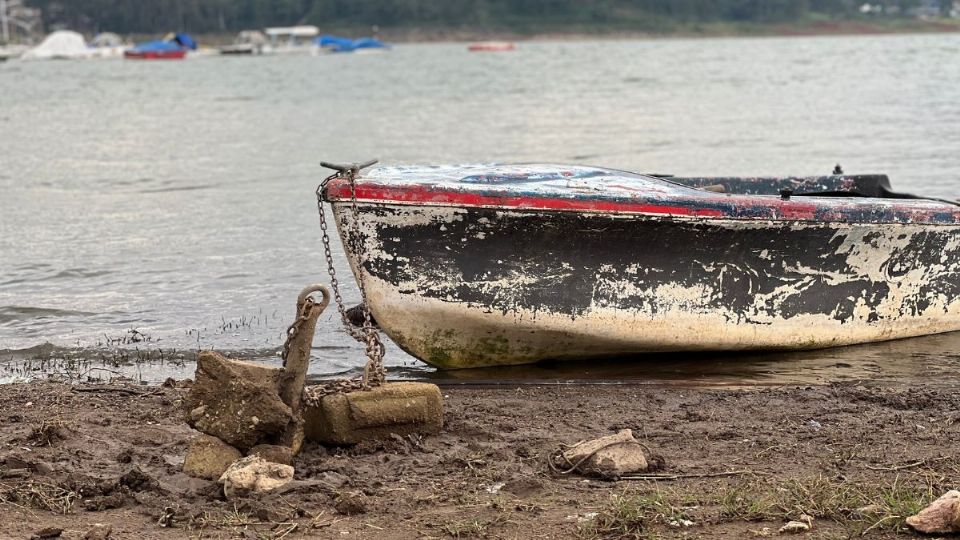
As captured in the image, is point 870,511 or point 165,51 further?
point 165,51

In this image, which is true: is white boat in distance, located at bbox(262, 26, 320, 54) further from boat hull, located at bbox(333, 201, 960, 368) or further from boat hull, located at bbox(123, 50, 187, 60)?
boat hull, located at bbox(333, 201, 960, 368)

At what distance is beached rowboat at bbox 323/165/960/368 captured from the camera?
6.42 metres

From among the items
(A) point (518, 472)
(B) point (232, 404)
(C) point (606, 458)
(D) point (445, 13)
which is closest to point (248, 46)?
(D) point (445, 13)

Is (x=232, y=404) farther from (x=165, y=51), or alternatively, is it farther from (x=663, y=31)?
(x=663, y=31)

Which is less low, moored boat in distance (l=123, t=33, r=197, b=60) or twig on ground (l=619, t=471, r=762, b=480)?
twig on ground (l=619, t=471, r=762, b=480)

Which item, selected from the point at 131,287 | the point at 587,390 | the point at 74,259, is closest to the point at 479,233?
the point at 587,390

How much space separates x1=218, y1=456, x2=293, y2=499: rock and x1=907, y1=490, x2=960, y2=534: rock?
2.23m

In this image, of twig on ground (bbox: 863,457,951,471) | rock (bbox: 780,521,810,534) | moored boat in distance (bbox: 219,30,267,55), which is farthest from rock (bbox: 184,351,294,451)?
moored boat in distance (bbox: 219,30,267,55)

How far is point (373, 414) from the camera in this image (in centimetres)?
507

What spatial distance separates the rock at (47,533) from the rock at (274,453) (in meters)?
0.85

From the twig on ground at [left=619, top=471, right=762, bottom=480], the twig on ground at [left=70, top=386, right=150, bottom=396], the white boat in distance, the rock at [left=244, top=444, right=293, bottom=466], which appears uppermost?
the rock at [left=244, top=444, right=293, bottom=466]

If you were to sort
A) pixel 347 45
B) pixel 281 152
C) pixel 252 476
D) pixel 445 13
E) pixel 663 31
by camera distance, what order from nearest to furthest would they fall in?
1. pixel 252 476
2. pixel 281 152
3. pixel 347 45
4. pixel 663 31
5. pixel 445 13

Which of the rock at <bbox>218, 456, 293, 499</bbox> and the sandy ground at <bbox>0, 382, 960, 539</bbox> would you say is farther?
the rock at <bbox>218, 456, 293, 499</bbox>

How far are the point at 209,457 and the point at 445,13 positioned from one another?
364ft
